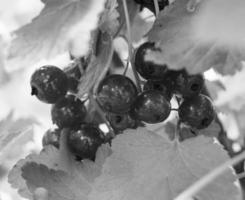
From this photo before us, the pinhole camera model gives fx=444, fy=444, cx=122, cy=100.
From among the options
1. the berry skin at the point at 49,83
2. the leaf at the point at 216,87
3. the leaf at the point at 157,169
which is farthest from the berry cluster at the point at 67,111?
the leaf at the point at 216,87

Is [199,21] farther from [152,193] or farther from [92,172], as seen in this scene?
[92,172]

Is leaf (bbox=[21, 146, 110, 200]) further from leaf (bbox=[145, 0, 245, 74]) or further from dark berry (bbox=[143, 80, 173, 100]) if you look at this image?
leaf (bbox=[145, 0, 245, 74])

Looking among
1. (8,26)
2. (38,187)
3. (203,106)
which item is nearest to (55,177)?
(38,187)

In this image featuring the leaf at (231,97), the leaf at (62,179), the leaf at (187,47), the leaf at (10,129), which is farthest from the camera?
the leaf at (231,97)

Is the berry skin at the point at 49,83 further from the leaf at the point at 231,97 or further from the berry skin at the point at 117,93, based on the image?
the leaf at the point at 231,97

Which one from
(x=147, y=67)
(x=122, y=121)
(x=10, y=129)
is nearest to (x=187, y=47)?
(x=147, y=67)
